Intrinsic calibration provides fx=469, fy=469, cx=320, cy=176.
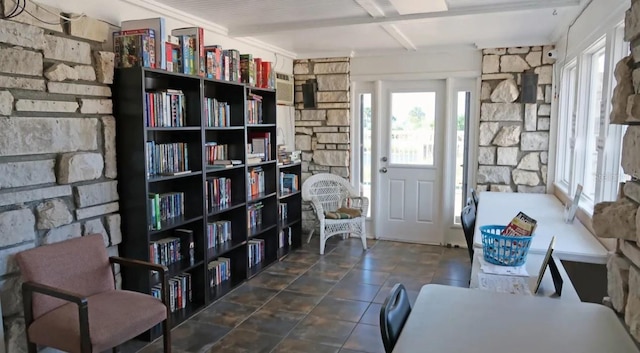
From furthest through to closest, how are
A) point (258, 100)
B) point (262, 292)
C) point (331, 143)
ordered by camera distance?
point (331, 143), point (258, 100), point (262, 292)

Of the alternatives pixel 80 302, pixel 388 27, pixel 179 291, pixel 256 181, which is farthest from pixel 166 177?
pixel 388 27

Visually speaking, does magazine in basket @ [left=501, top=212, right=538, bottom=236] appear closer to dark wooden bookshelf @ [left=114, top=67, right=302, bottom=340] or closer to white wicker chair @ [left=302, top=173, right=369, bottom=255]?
dark wooden bookshelf @ [left=114, top=67, right=302, bottom=340]

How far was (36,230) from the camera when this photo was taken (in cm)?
255

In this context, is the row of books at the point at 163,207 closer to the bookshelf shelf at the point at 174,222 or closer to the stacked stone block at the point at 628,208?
the bookshelf shelf at the point at 174,222

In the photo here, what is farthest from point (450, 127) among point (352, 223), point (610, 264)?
point (610, 264)

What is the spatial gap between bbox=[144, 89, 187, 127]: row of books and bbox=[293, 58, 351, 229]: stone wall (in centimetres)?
244

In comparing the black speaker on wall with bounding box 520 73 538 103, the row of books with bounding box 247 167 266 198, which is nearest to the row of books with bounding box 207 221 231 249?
the row of books with bounding box 247 167 266 198

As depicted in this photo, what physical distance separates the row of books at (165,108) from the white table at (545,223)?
86.0 inches

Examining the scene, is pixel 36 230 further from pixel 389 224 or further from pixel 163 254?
pixel 389 224

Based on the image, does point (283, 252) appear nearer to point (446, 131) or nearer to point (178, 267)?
point (178, 267)

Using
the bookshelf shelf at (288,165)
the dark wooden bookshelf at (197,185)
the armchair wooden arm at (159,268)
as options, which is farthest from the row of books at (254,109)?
the armchair wooden arm at (159,268)

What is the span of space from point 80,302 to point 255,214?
253cm

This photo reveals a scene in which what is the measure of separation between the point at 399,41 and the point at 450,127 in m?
1.20

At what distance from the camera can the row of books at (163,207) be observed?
3154 mm
